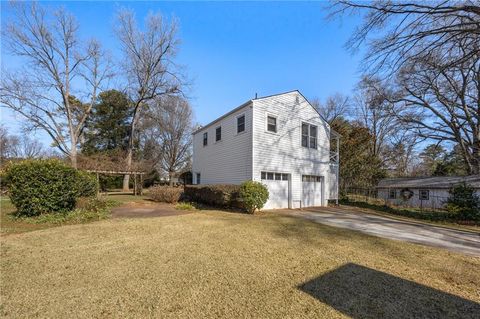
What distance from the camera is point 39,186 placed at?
819cm

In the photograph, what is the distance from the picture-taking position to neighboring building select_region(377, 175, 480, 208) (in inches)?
772

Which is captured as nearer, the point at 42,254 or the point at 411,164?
the point at 42,254

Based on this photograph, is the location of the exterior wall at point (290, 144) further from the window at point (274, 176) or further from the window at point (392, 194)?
the window at point (392, 194)

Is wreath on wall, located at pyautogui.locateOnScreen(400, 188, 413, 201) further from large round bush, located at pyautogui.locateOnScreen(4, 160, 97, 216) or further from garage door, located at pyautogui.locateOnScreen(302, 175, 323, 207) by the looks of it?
large round bush, located at pyautogui.locateOnScreen(4, 160, 97, 216)

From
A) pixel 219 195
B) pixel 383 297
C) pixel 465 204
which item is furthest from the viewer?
pixel 219 195

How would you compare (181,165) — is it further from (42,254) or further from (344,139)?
(42,254)

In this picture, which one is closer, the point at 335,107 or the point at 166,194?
the point at 166,194

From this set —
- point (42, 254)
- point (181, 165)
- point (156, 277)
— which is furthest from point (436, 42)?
point (181, 165)

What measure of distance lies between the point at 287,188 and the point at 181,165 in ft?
75.1

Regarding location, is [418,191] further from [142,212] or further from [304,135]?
[142,212]

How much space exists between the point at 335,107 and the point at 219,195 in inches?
1030

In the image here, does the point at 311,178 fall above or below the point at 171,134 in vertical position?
below

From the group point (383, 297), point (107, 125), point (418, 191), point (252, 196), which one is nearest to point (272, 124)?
point (252, 196)

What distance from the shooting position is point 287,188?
13.6 meters
